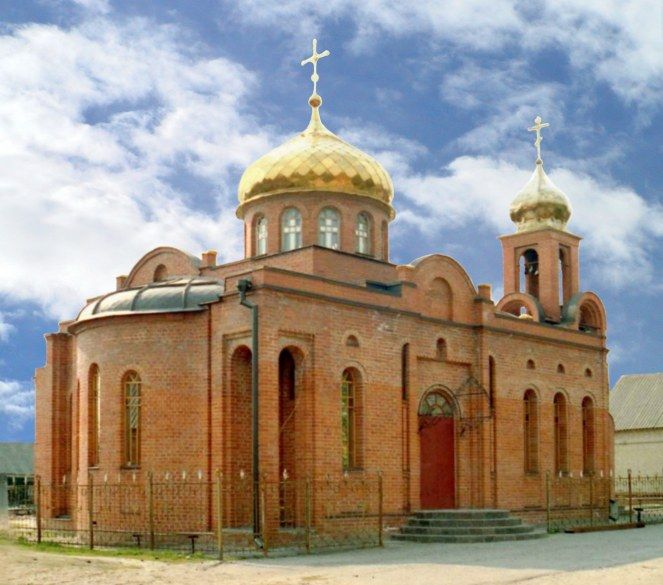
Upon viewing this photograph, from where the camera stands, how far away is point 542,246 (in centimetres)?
3002

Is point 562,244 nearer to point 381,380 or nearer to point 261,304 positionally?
point 381,380

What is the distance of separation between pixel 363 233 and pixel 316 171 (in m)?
2.05

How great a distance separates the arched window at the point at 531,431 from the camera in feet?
85.4

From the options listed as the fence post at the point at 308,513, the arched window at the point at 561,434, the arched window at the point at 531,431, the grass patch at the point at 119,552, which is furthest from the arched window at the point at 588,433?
the grass patch at the point at 119,552

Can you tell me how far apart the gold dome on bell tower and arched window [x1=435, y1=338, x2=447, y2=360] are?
4.24m

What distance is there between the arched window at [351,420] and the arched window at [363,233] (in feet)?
16.1

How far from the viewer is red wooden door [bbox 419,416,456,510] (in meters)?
23.3

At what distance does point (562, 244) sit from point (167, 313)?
46.3 feet

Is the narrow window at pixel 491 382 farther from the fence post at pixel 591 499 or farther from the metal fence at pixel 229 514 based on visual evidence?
the metal fence at pixel 229 514

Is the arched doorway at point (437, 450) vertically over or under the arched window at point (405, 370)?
under

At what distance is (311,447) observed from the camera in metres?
20.3

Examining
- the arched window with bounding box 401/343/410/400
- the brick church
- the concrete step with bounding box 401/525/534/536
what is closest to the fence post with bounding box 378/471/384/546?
the brick church

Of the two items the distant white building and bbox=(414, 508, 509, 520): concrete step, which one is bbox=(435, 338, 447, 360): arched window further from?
the distant white building

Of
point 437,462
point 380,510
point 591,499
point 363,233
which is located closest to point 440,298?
point 363,233
